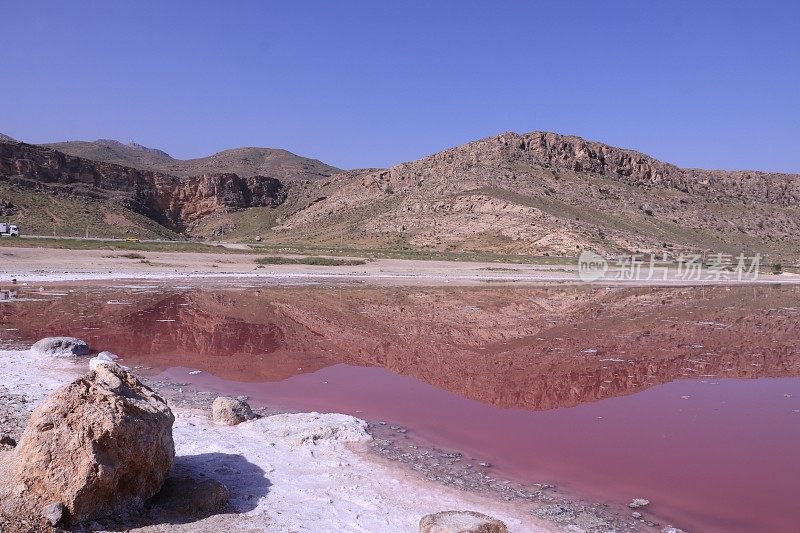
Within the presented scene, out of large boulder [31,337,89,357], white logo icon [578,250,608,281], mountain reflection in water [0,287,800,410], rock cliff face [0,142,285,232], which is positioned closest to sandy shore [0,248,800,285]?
white logo icon [578,250,608,281]

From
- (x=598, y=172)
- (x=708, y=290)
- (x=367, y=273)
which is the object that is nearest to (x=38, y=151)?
(x=367, y=273)

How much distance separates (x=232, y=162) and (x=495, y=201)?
9694cm

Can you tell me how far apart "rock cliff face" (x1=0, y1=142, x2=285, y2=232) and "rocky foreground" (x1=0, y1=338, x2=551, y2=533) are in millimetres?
89831

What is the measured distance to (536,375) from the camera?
11953 millimetres

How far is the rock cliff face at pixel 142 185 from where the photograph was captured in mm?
85375

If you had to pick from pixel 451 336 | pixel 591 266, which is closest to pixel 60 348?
pixel 451 336

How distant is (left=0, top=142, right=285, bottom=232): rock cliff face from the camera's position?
85.4 m

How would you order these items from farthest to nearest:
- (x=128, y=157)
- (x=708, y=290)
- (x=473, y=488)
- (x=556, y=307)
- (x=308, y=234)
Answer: (x=128, y=157)
(x=308, y=234)
(x=708, y=290)
(x=556, y=307)
(x=473, y=488)

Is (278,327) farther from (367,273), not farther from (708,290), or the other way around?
(708,290)

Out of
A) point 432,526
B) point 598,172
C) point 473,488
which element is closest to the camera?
point 432,526

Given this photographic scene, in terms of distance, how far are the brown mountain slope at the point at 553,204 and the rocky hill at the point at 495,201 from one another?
0.24 metres

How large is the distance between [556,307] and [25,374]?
1907cm

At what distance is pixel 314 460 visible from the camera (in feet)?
22.6

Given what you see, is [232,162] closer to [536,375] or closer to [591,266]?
[591,266]
